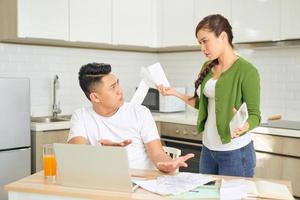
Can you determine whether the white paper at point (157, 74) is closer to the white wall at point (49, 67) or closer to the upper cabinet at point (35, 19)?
the upper cabinet at point (35, 19)

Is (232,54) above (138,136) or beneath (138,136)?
above

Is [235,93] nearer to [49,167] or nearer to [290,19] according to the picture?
[49,167]

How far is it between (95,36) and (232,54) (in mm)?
1758

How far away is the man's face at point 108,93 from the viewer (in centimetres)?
219

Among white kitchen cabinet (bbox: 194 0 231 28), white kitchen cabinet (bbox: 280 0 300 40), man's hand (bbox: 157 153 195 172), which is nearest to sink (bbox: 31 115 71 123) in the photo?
white kitchen cabinet (bbox: 194 0 231 28)

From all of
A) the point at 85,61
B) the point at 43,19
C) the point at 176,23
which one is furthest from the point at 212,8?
the point at 43,19

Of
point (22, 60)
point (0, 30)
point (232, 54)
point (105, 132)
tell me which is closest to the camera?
point (105, 132)

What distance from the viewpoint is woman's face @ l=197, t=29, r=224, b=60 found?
2328 mm

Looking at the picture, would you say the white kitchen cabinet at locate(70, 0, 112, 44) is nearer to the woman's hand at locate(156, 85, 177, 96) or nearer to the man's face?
the woman's hand at locate(156, 85, 177, 96)

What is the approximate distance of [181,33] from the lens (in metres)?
4.13

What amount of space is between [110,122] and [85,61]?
212 centimetres

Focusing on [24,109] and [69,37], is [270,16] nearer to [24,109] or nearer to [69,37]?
[69,37]

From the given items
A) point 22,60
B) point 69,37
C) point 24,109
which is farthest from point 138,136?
point 22,60

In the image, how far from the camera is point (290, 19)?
331cm
